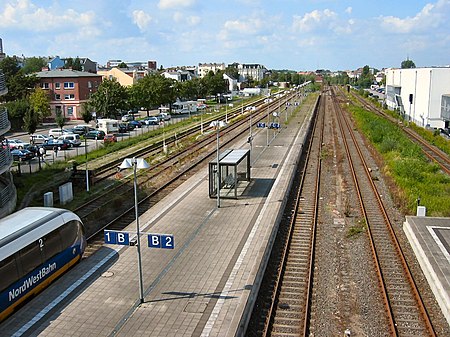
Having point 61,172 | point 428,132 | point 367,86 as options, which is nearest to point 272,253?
point 61,172

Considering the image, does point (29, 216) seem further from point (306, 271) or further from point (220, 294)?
point (306, 271)

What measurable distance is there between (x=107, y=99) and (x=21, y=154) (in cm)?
2312

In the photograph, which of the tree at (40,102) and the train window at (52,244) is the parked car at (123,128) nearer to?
the tree at (40,102)

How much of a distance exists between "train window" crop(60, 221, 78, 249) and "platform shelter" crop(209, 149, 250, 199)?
741 centimetres

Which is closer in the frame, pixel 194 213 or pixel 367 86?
pixel 194 213

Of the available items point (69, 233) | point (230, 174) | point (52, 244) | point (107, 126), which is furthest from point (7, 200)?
point (107, 126)

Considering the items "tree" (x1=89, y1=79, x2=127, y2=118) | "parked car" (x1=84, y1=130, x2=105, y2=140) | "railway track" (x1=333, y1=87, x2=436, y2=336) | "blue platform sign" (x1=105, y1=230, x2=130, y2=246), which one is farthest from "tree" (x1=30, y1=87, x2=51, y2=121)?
"blue platform sign" (x1=105, y1=230, x2=130, y2=246)

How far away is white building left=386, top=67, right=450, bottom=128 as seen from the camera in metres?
49.6

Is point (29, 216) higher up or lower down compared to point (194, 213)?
higher up

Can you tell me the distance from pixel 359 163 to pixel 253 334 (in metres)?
22.9

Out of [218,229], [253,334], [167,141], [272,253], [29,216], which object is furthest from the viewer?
[167,141]

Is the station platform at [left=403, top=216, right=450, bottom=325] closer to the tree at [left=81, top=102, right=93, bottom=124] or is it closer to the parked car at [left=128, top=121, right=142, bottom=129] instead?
the parked car at [left=128, top=121, right=142, bottom=129]

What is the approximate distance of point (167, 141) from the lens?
139 feet

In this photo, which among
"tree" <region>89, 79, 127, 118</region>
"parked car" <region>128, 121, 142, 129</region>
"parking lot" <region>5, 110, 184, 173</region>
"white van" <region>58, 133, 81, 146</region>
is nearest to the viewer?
"parking lot" <region>5, 110, 184, 173</region>
